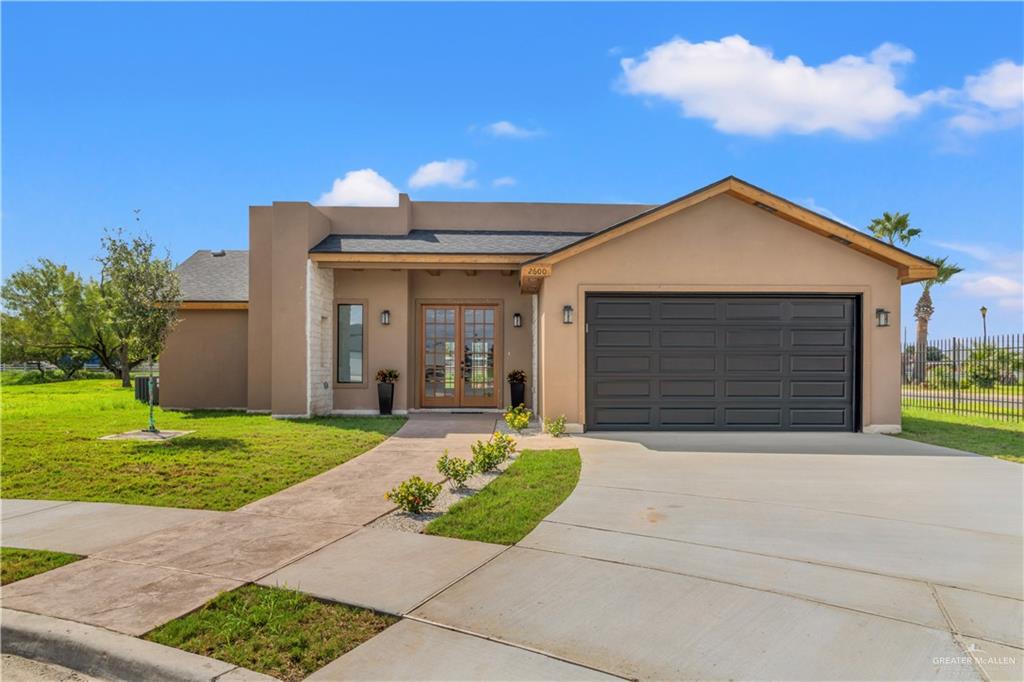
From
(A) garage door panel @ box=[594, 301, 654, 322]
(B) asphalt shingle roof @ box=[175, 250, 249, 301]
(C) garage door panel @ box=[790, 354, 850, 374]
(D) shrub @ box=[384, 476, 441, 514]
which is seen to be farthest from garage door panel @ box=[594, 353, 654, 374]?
(B) asphalt shingle roof @ box=[175, 250, 249, 301]

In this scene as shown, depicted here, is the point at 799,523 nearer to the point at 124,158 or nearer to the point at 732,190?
the point at 732,190

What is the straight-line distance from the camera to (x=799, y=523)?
506cm

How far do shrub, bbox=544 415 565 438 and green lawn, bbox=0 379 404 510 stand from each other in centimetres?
306

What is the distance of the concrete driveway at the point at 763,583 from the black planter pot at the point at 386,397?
781 centimetres

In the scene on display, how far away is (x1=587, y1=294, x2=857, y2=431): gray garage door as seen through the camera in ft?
35.0

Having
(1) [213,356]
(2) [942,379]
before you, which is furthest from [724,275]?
(1) [213,356]

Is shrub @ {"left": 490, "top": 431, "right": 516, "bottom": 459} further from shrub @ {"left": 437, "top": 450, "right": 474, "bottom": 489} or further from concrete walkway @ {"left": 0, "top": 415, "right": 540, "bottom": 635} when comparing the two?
concrete walkway @ {"left": 0, "top": 415, "right": 540, "bottom": 635}

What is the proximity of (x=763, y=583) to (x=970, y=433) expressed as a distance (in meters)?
10.1

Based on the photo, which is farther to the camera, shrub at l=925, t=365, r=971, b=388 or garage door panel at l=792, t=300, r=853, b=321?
shrub at l=925, t=365, r=971, b=388

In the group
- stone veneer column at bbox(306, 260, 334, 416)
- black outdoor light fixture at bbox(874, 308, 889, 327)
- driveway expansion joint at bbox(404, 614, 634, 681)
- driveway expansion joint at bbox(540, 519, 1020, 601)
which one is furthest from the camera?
stone veneer column at bbox(306, 260, 334, 416)

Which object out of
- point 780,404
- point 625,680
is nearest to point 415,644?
point 625,680

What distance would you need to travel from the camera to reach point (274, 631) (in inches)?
123

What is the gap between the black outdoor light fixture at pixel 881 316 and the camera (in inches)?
415

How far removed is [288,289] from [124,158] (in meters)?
4.52
